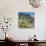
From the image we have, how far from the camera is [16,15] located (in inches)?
199

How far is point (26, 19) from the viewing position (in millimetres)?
5082

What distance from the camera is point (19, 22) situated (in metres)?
5.04

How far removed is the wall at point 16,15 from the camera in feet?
16.4

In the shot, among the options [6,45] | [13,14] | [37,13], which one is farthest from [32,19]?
[6,45]

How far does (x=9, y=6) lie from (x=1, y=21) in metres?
0.67

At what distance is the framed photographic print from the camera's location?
505 centimetres

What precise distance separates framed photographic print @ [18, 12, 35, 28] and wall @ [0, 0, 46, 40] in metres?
0.12

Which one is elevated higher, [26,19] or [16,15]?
[16,15]

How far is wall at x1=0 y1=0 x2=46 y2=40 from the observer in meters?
5.00

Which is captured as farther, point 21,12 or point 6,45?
point 21,12

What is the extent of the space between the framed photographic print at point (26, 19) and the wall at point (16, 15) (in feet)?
0.41

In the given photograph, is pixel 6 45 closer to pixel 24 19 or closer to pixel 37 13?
pixel 24 19

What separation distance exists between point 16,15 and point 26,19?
0.42m

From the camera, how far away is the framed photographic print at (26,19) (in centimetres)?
505
